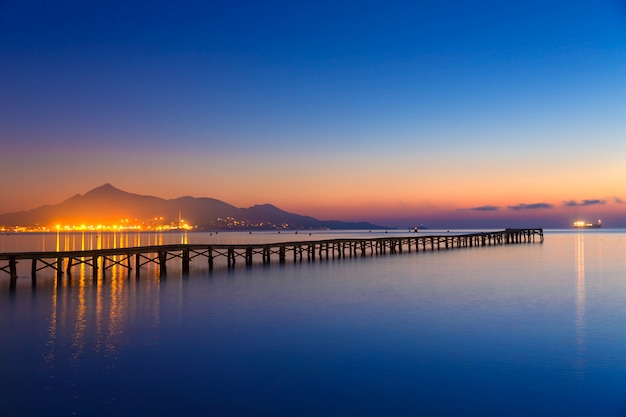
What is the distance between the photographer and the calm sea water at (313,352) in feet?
29.1

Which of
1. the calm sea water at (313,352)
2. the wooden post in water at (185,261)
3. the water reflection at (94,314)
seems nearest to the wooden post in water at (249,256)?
the wooden post in water at (185,261)

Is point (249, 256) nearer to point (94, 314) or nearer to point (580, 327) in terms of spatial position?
point (94, 314)

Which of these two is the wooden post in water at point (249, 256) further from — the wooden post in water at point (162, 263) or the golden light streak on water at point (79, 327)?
the golden light streak on water at point (79, 327)

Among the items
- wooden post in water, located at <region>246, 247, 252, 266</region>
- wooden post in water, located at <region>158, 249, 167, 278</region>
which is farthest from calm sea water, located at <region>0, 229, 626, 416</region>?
wooden post in water, located at <region>246, 247, 252, 266</region>

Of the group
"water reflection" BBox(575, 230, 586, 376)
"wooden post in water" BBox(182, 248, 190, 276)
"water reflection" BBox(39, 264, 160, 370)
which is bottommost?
"water reflection" BBox(575, 230, 586, 376)

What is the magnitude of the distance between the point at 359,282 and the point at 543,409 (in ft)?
61.9

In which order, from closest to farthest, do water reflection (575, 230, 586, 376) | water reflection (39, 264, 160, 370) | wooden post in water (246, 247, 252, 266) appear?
water reflection (575, 230, 586, 376) < water reflection (39, 264, 160, 370) < wooden post in water (246, 247, 252, 266)

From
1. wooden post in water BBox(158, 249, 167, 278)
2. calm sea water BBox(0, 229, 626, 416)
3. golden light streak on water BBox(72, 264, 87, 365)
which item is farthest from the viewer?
wooden post in water BBox(158, 249, 167, 278)

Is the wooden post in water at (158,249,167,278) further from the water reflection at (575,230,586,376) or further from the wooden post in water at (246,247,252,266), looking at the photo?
the water reflection at (575,230,586,376)

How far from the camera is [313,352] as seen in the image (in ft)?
40.5

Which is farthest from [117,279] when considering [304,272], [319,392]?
[319,392]

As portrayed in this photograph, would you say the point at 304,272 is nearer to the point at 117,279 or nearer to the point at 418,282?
the point at 418,282

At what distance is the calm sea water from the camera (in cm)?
888

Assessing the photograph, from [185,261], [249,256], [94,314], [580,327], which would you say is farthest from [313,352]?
[249,256]
